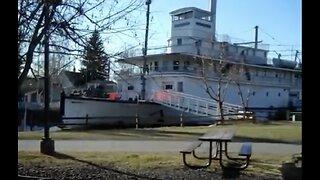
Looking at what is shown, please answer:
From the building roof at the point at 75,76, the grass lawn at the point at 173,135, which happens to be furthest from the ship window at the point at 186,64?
the grass lawn at the point at 173,135

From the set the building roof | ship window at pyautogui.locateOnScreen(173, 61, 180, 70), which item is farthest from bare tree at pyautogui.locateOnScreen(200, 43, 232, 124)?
the building roof

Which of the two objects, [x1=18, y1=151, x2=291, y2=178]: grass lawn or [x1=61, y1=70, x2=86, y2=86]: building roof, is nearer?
[x1=18, y1=151, x2=291, y2=178]: grass lawn

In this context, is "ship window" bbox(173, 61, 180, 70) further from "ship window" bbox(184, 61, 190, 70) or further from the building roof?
the building roof

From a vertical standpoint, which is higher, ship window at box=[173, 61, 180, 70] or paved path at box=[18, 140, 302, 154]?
ship window at box=[173, 61, 180, 70]

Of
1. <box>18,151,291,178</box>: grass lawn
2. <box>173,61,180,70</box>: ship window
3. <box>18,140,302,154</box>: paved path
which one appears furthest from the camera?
<box>173,61,180,70</box>: ship window

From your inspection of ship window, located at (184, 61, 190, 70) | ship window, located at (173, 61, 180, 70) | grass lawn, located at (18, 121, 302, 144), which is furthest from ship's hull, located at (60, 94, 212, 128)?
grass lawn, located at (18, 121, 302, 144)

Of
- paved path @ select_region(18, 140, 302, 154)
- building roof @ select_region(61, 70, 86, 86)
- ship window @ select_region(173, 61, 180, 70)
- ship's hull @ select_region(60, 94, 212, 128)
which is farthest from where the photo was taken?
ship window @ select_region(173, 61, 180, 70)

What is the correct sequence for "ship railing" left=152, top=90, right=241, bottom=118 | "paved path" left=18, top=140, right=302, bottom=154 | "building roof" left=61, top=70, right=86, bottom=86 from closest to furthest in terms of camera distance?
"paved path" left=18, top=140, right=302, bottom=154 < "building roof" left=61, top=70, right=86, bottom=86 < "ship railing" left=152, top=90, right=241, bottom=118

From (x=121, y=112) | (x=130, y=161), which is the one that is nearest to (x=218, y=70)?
(x=121, y=112)

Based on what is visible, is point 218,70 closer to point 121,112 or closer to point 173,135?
point 121,112

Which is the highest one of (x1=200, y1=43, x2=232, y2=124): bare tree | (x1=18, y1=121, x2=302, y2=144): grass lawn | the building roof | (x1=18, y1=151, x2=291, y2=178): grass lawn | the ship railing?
(x1=200, y1=43, x2=232, y2=124): bare tree

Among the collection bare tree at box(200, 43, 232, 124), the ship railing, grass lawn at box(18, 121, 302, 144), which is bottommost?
grass lawn at box(18, 121, 302, 144)

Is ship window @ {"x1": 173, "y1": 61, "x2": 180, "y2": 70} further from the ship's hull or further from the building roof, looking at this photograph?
the building roof
